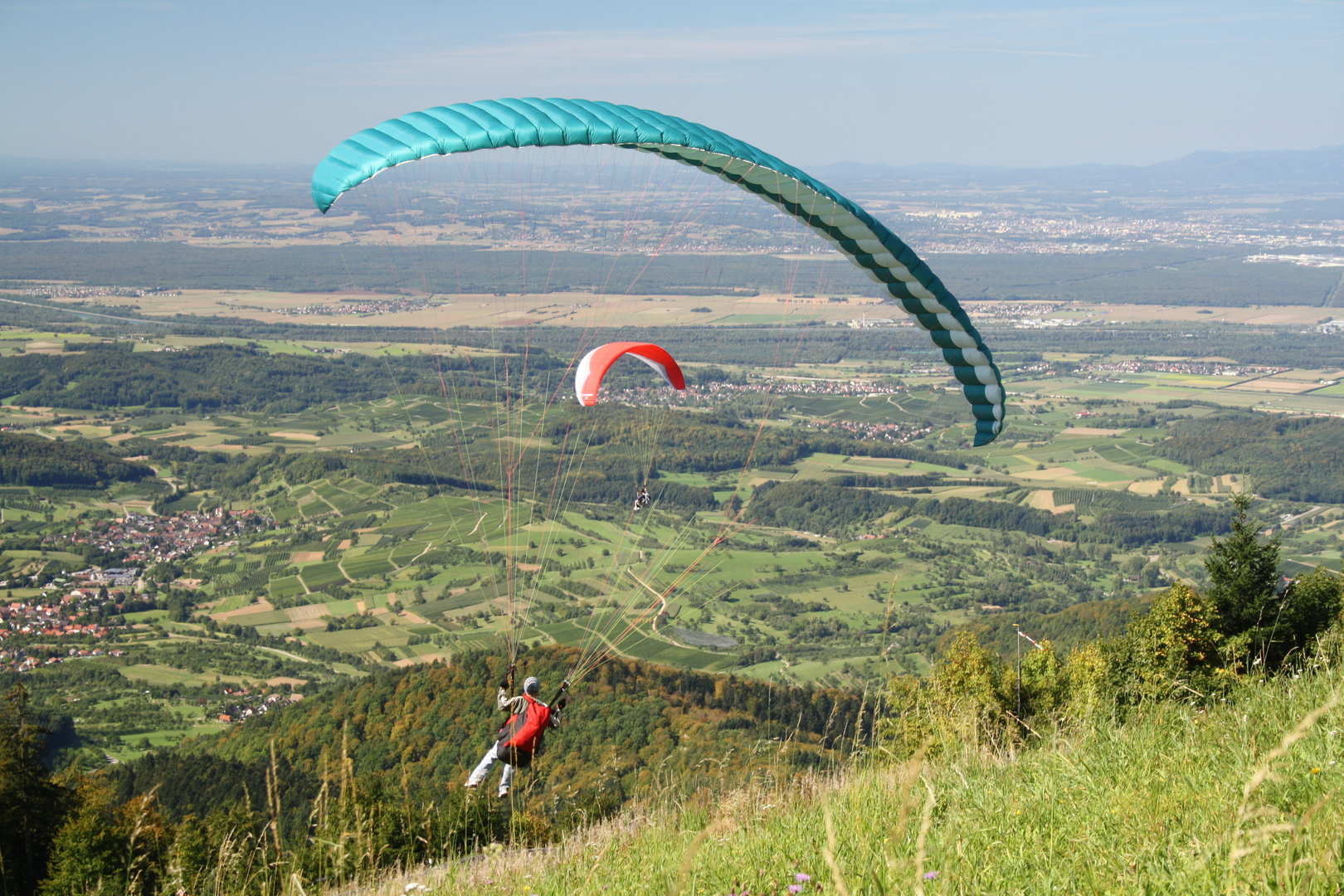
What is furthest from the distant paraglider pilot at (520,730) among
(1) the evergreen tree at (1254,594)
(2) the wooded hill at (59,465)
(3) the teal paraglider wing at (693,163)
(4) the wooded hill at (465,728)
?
(2) the wooded hill at (59,465)

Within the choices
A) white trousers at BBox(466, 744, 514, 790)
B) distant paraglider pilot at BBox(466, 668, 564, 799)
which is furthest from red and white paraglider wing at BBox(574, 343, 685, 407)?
white trousers at BBox(466, 744, 514, 790)

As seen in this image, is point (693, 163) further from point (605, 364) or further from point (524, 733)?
point (524, 733)

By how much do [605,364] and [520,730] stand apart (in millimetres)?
3027

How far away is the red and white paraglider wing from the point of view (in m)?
7.52

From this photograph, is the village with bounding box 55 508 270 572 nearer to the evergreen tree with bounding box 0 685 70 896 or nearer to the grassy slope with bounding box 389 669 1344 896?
the evergreen tree with bounding box 0 685 70 896

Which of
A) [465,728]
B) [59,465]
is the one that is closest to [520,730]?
[465,728]

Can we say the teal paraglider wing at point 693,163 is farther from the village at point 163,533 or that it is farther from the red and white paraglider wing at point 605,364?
the village at point 163,533

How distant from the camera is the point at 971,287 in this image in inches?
5428

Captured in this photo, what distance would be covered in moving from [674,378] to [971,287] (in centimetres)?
13937

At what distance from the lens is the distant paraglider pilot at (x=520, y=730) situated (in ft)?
20.2

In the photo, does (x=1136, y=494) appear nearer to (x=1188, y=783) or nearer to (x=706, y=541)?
(x=706, y=541)

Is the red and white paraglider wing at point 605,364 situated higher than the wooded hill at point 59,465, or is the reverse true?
the red and white paraglider wing at point 605,364

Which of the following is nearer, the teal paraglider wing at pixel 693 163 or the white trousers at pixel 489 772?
the white trousers at pixel 489 772

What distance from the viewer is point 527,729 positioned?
246 inches
